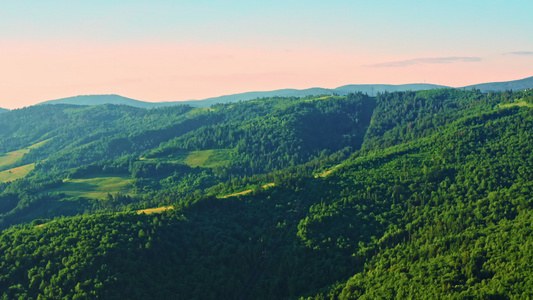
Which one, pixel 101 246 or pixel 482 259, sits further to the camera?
pixel 101 246

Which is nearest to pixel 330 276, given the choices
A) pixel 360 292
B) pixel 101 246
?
pixel 360 292

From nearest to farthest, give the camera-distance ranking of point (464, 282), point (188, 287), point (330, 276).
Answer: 1. point (464, 282)
2. point (188, 287)
3. point (330, 276)

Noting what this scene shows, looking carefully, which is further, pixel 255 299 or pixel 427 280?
pixel 255 299

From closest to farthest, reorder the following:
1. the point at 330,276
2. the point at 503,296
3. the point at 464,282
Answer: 1. the point at 503,296
2. the point at 464,282
3. the point at 330,276

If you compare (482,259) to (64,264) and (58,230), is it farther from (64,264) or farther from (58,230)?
(58,230)

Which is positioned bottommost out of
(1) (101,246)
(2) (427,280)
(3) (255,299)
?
(3) (255,299)

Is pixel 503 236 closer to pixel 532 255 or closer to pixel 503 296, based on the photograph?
pixel 532 255

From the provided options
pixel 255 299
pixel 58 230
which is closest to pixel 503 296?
pixel 255 299

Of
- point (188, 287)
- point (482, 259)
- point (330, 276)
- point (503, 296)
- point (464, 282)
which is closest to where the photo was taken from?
point (503, 296)

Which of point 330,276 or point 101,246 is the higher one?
point 101,246
